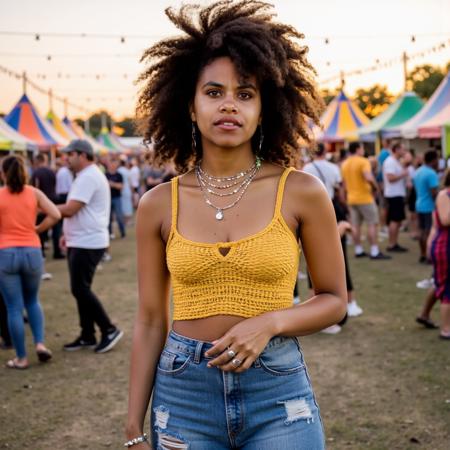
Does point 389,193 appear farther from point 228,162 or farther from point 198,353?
point 198,353

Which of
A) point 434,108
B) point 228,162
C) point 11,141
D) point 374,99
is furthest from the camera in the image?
point 374,99

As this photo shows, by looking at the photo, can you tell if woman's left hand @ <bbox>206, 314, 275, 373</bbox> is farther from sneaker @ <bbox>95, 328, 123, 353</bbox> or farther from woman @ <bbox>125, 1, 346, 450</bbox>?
sneaker @ <bbox>95, 328, 123, 353</bbox>

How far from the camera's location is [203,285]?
1.92 metres

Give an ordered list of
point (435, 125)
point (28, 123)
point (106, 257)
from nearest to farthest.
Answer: point (106, 257)
point (435, 125)
point (28, 123)

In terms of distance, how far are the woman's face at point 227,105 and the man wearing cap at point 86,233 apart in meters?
4.74

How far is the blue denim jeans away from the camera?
614 cm

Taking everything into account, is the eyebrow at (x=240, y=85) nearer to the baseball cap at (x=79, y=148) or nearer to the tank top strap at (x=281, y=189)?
the tank top strap at (x=281, y=189)

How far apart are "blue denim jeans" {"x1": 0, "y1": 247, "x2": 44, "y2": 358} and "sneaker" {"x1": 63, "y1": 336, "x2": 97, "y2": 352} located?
2.09 ft

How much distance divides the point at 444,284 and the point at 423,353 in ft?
2.47

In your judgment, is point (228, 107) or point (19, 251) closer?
point (228, 107)

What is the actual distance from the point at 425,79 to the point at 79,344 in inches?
2282

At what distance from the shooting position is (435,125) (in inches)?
542

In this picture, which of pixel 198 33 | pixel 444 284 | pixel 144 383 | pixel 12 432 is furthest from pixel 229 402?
pixel 444 284

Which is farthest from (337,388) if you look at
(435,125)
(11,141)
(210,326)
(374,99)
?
(374,99)
